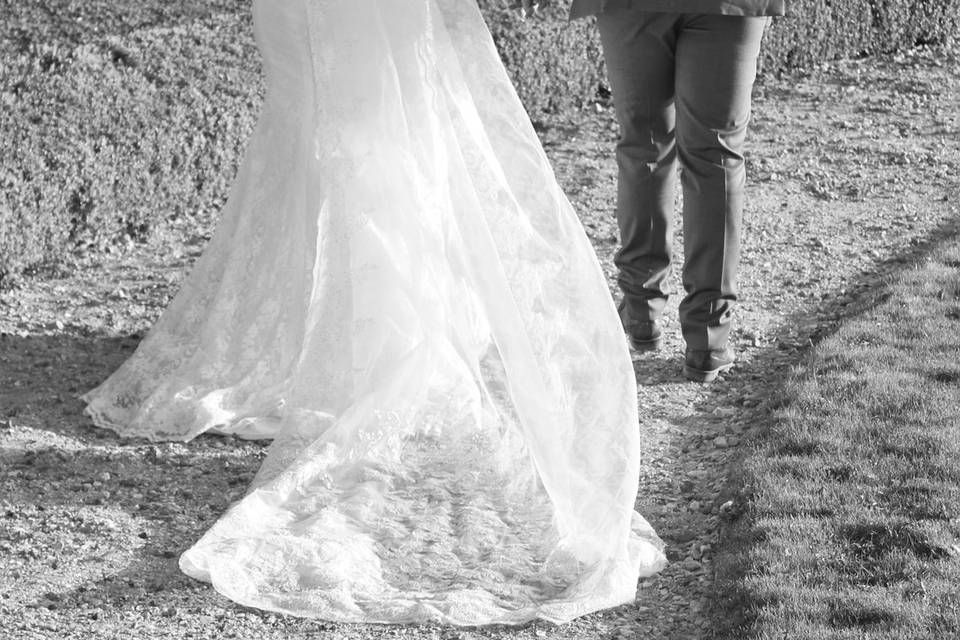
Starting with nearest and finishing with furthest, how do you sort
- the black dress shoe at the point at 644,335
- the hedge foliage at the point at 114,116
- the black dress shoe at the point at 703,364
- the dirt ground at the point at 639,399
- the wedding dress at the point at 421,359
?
the dirt ground at the point at 639,399, the wedding dress at the point at 421,359, the black dress shoe at the point at 703,364, the black dress shoe at the point at 644,335, the hedge foliage at the point at 114,116

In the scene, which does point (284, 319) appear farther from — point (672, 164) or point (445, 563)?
point (672, 164)

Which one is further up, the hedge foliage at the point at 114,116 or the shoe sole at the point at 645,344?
the hedge foliage at the point at 114,116

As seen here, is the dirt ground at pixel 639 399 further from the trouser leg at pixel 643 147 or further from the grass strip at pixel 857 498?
the trouser leg at pixel 643 147

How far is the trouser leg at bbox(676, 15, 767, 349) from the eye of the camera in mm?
4418

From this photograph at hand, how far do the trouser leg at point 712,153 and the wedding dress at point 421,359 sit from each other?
73 cm

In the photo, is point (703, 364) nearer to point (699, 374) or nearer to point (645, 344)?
point (699, 374)

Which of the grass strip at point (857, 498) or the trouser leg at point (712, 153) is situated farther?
the trouser leg at point (712, 153)

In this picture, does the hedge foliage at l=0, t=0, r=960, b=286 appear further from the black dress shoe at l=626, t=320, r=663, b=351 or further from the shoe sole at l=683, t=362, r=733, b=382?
the shoe sole at l=683, t=362, r=733, b=382

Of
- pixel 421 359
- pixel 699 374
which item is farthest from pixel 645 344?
pixel 421 359

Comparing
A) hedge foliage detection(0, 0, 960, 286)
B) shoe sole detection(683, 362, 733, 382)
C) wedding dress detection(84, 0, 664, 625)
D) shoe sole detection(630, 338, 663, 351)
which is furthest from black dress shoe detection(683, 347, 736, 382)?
hedge foliage detection(0, 0, 960, 286)

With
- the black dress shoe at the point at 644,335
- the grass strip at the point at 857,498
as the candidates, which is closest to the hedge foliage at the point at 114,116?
the black dress shoe at the point at 644,335

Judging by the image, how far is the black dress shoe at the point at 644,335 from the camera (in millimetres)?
5020

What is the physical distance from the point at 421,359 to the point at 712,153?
4.43 ft

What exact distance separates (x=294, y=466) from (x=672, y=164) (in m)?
1.96
